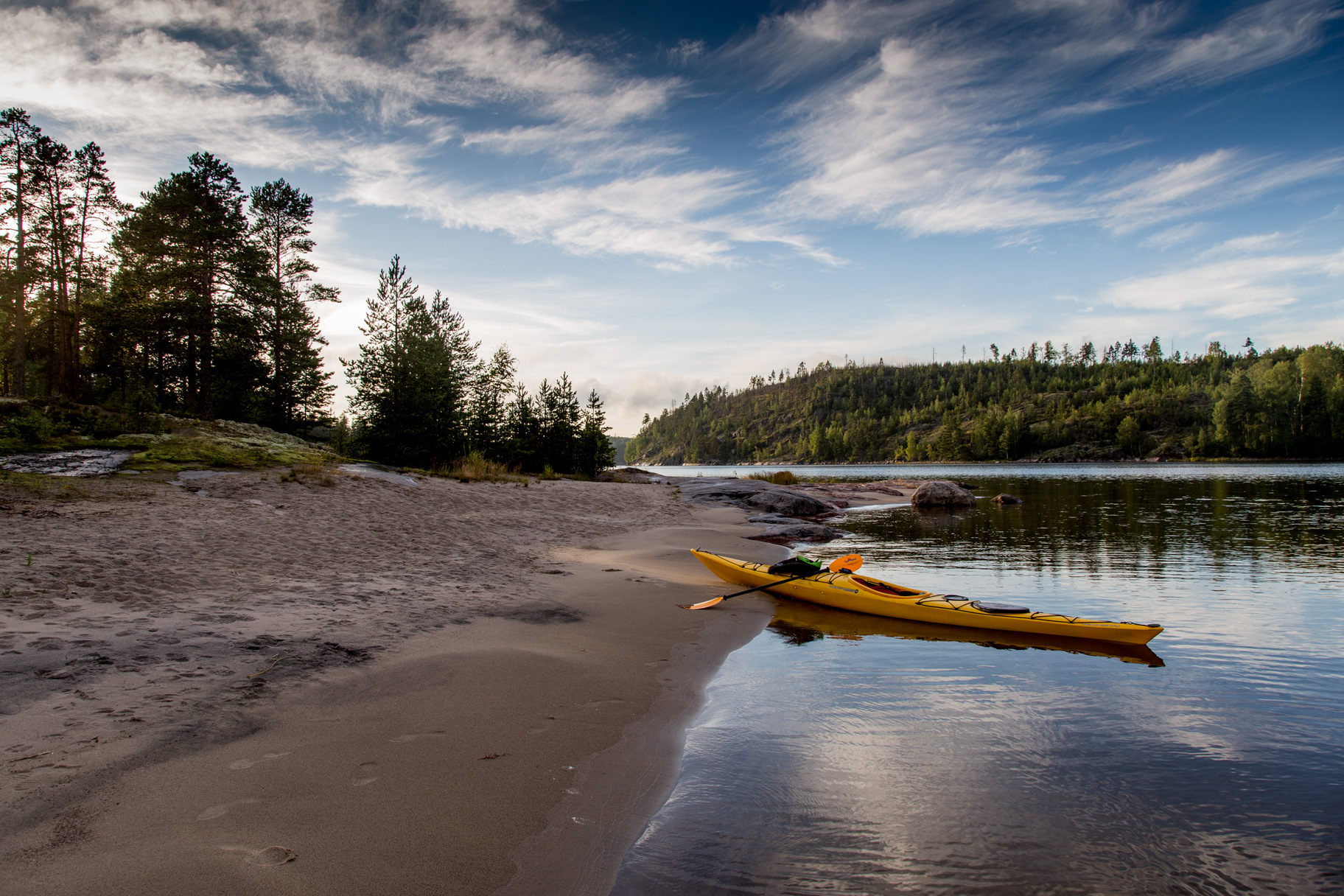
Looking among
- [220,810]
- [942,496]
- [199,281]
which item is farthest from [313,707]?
[942,496]

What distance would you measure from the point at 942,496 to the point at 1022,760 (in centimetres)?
3067

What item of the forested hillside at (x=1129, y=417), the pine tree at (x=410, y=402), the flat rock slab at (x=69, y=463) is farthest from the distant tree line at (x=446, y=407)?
the forested hillside at (x=1129, y=417)

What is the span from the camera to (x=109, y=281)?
32750 millimetres

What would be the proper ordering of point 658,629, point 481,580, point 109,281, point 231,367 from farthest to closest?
point 109,281 → point 231,367 → point 481,580 → point 658,629

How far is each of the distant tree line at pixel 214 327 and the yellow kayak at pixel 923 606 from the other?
750 inches

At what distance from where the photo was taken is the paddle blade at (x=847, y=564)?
37.0 feet

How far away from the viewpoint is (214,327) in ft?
92.7

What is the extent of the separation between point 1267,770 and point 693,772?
16.3ft

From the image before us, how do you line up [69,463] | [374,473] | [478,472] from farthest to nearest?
[478,472] → [374,473] → [69,463]

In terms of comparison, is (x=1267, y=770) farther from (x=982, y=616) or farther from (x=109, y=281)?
(x=109, y=281)

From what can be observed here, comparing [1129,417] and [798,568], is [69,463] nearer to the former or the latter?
[798,568]

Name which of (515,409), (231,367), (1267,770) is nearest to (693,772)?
(1267,770)

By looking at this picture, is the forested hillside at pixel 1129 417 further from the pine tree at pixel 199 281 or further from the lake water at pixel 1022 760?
the pine tree at pixel 199 281

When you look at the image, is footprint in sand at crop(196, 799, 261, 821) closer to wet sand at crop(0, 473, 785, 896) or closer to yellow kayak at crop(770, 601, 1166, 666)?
wet sand at crop(0, 473, 785, 896)
